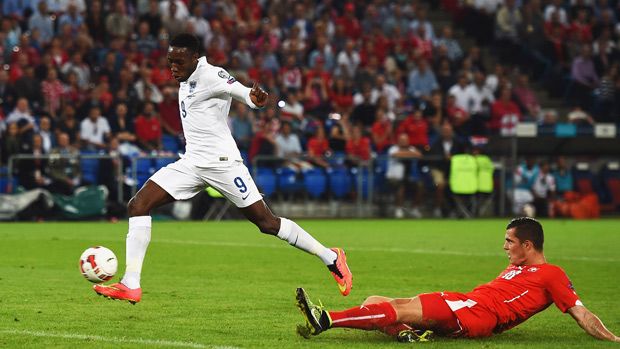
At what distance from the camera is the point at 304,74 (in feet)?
98.5

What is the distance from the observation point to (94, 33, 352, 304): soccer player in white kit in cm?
1066

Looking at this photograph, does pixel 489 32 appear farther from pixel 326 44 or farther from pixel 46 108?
pixel 46 108

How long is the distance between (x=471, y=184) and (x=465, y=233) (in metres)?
5.79

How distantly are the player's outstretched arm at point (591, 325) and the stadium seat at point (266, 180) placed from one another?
18492mm

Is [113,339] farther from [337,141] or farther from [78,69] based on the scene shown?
[337,141]

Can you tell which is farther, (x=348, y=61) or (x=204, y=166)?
(x=348, y=61)

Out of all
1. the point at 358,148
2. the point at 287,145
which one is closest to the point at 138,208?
the point at 287,145

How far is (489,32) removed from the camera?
36.1 metres

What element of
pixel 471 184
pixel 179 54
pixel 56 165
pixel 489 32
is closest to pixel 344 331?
pixel 179 54

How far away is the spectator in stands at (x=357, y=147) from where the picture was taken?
2798cm

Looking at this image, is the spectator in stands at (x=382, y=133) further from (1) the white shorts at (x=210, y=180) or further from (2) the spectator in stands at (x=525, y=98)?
(1) the white shorts at (x=210, y=180)

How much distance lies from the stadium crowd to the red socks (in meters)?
17.4

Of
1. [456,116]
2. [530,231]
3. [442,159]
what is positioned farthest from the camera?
[456,116]

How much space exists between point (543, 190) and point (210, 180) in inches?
758
